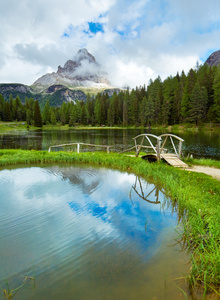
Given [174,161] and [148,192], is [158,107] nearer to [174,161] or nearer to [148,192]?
[174,161]

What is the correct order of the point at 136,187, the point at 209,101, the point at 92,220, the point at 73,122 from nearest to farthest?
the point at 92,220, the point at 136,187, the point at 209,101, the point at 73,122

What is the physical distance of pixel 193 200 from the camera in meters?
7.03

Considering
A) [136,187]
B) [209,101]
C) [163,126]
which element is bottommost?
[136,187]

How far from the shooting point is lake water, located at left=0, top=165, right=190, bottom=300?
3.69 m

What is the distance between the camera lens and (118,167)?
15.4 metres

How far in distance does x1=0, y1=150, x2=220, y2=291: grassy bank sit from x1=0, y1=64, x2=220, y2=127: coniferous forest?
188ft

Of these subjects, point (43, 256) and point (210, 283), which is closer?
point (210, 283)

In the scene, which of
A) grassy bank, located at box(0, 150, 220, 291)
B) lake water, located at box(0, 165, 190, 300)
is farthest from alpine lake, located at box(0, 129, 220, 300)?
grassy bank, located at box(0, 150, 220, 291)

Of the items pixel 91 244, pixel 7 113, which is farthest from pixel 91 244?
pixel 7 113

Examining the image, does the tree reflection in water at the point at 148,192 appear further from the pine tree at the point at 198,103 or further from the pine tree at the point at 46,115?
the pine tree at the point at 46,115

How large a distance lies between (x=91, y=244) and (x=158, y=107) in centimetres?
8487

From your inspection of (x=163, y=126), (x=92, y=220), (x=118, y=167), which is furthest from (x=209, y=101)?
(x=92, y=220)

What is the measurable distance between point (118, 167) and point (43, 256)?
11.1 meters

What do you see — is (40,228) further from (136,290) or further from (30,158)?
(30,158)
